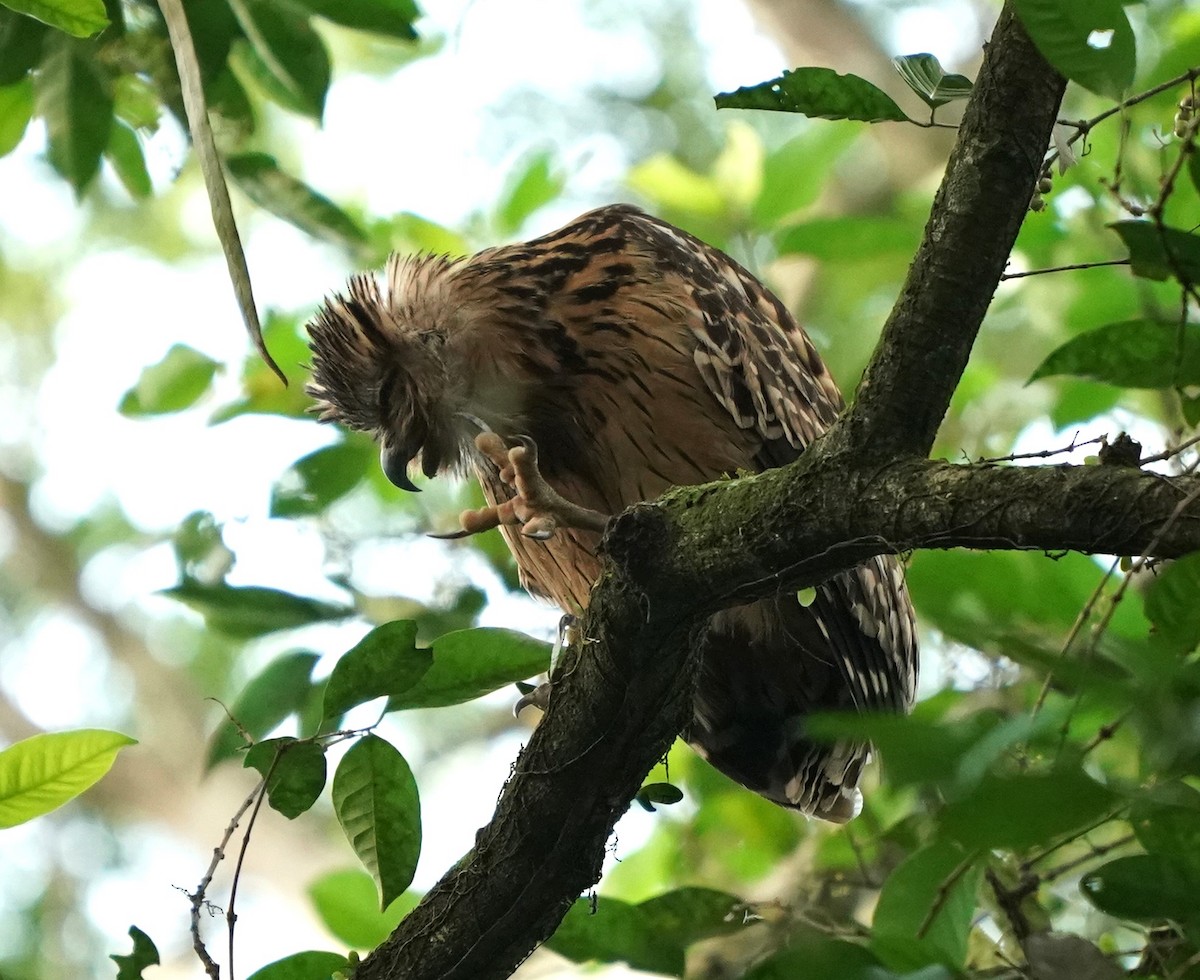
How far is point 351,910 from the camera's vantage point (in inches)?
105

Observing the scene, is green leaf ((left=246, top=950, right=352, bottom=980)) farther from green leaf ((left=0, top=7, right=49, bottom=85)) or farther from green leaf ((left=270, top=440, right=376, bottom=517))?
green leaf ((left=0, top=7, right=49, bottom=85))

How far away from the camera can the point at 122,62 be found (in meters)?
2.70

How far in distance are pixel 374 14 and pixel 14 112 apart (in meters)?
0.77

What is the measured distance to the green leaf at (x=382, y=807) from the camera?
2.21 metres

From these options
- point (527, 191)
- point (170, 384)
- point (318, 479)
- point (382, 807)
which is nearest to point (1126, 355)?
point (382, 807)

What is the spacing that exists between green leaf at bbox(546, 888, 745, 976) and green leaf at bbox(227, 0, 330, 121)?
1.70m

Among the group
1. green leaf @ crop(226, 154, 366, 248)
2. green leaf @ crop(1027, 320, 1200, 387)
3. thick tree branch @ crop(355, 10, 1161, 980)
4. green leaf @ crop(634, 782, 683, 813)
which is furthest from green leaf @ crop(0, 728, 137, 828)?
green leaf @ crop(1027, 320, 1200, 387)

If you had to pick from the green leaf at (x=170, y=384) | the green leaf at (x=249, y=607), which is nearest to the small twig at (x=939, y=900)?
the green leaf at (x=249, y=607)

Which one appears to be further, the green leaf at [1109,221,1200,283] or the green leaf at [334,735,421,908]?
the green leaf at [334,735,421,908]

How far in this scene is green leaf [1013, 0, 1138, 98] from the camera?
4.88ft

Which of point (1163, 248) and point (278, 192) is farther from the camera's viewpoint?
point (278, 192)

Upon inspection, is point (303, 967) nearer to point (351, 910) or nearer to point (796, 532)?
point (351, 910)

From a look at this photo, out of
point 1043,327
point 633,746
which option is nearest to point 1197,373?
point 633,746

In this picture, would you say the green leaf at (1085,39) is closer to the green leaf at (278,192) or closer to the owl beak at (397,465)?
the green leaf at (278,192)
